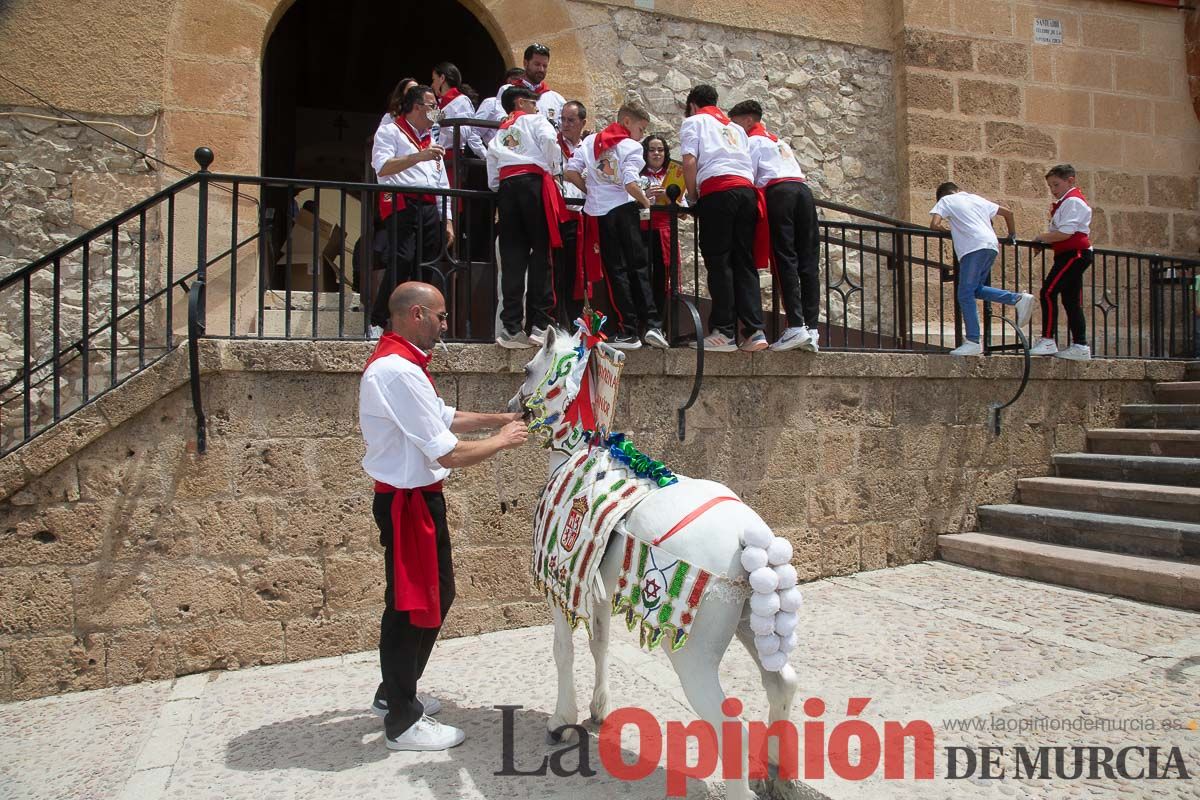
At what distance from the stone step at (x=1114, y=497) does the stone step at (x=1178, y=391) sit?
1480 mm

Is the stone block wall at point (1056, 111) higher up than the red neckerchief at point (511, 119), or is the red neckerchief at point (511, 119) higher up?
the stone block wall at point (1056, 111)

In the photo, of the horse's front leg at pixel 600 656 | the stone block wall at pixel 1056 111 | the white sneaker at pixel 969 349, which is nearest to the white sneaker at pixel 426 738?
the horse's front leg at pixel 600 656

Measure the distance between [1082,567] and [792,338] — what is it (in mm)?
2535

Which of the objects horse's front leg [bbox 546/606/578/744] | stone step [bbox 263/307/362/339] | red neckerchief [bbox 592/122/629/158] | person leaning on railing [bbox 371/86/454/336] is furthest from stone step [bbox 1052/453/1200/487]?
stone step [bbox 263/307/362/339]

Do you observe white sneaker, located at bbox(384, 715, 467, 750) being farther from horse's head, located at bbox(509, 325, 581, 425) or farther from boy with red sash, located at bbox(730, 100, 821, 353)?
boy with red sash, located at bbox(730, 100, 821, 353)

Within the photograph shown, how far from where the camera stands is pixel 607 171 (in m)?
5.65

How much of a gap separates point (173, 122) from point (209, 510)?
12.5 feet

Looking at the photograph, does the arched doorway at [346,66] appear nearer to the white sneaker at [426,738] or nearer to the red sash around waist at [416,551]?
the red sash around waist at [416,551]

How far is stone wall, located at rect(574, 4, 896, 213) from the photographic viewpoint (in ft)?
27.8

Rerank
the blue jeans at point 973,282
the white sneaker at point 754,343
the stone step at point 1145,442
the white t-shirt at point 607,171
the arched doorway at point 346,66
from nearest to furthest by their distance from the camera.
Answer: the white t-shirt at point 607,171
the white sneaker at point 754,343
the stone step at point 1145,442
the blue jeans at point 973,282
the arched doorway at point 346,66

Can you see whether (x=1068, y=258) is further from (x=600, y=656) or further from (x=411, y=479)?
(x=411, y=479)

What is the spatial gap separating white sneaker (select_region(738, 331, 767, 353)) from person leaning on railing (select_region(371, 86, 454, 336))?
2.20 metres

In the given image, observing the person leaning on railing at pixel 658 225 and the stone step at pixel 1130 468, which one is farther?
the stone step at pixel 1130 468

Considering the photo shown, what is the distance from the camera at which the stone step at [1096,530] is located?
578 cm
